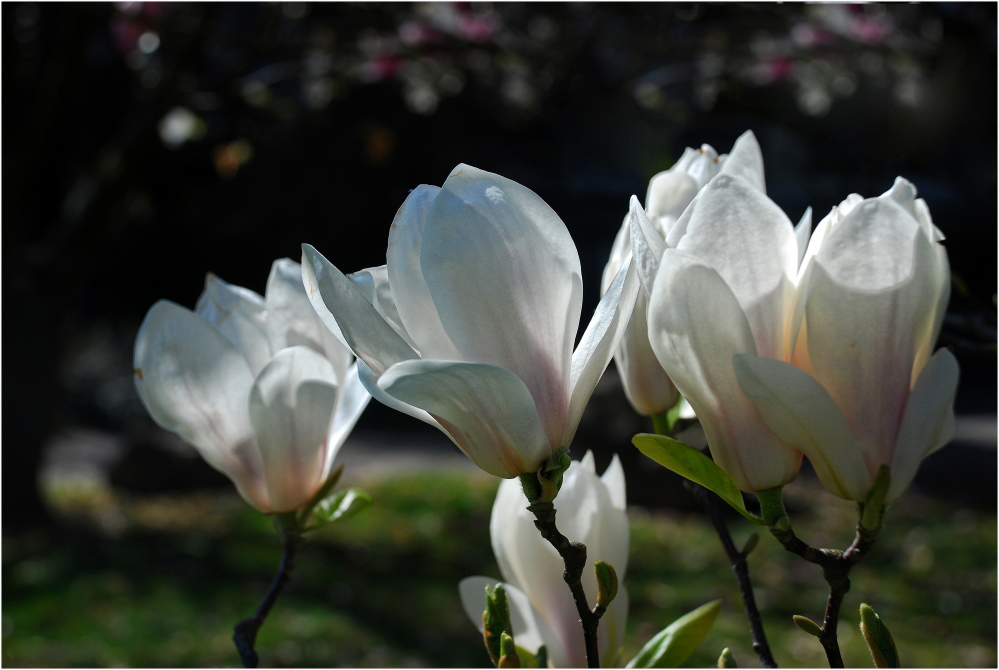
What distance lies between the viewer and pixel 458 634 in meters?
→ 2.85

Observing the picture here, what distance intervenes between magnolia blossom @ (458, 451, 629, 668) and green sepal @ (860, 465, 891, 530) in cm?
17

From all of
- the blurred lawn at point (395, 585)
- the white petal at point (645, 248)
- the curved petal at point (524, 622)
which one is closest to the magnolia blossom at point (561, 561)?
the curved petal at point (524, 622)

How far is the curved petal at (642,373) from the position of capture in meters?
0.49

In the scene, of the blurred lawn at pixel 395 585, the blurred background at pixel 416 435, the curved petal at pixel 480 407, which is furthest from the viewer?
the blurred lawn at pixel 395 585

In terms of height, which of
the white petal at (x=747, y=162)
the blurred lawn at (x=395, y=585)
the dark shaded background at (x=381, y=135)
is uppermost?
the white petal at (x=747, y=162)

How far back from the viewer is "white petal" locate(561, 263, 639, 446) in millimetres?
365

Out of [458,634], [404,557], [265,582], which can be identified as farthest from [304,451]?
[404,557]

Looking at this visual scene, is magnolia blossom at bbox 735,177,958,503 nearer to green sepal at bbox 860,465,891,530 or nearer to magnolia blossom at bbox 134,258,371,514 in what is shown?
green sepal at bbox 860,465,891,530

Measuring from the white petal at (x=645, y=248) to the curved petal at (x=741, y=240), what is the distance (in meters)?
0.01

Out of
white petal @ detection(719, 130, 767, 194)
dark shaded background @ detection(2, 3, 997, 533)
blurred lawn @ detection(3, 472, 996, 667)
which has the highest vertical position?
white petal @ detection(719, 130, 767, 194)

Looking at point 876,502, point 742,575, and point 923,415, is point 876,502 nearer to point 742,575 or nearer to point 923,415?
point 923,415

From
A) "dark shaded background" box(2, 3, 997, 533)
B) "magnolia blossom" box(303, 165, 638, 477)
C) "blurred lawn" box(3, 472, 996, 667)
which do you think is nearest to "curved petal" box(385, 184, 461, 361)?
"magnolia blossom" box(303, 165, 638, 477)

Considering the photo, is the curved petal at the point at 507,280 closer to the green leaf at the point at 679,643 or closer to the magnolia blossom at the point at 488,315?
the magnolia blossom at the point at 488,315

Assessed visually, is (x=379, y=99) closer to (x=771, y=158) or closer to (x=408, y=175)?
(x=408, y=175)
